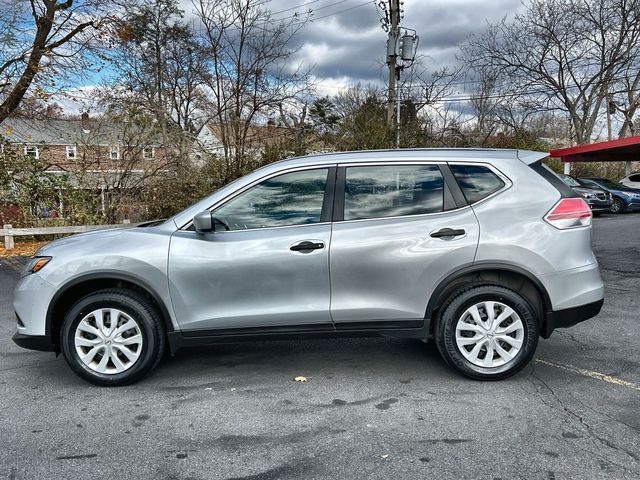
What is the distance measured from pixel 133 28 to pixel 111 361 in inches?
652

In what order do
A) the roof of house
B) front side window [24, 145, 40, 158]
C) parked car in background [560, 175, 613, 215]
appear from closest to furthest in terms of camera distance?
the roof of house < front side window [24, 145, 40, 158] < parked car in background [560, 175, 613, 215]

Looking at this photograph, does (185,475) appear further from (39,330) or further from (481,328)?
(481,328)

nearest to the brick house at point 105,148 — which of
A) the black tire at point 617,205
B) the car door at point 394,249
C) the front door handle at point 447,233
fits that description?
the car door at point 394,249

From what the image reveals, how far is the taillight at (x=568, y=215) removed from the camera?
152 inches

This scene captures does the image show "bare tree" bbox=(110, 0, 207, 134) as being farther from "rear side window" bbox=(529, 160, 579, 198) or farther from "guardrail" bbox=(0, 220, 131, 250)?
"rear side window" bbox=(529, 160, 579, 198)

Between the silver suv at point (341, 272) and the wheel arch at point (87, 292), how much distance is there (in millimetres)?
11

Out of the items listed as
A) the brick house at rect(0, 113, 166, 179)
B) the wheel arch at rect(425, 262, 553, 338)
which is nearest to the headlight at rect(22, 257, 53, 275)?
the wheel arch at rect(425, 262, 553, 338)

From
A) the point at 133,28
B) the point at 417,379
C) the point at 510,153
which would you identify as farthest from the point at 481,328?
the point at 133,28

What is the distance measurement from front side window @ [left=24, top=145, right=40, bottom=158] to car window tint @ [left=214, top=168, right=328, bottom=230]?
44.8 ft

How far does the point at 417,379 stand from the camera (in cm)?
407

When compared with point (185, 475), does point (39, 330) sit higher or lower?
higher

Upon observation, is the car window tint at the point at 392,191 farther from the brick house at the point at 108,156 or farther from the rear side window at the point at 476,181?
the brick house at the point at 108,156

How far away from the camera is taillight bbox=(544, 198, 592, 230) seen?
386cm

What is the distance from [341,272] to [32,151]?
1492 cm
